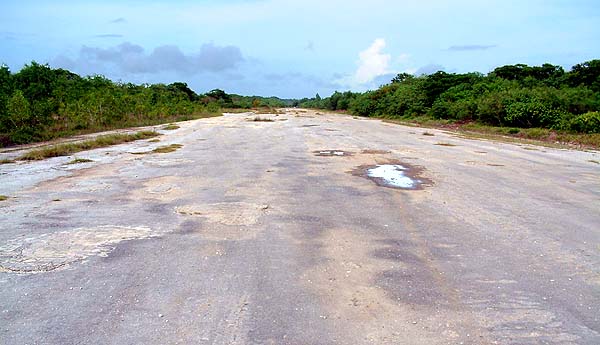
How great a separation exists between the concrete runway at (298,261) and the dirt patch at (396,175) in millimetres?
410

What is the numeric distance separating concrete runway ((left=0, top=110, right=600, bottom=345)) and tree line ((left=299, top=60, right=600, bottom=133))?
19854 mm

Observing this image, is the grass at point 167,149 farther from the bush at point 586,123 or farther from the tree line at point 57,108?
the bush at point 586,123

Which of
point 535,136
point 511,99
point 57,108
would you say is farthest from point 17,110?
point 511,99

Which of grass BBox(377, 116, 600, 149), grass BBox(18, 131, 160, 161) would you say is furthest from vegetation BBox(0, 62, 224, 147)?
grass BBox(377, 116, 600, 149)

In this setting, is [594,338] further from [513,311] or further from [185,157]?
[185,157]

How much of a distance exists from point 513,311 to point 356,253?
2.04 metres

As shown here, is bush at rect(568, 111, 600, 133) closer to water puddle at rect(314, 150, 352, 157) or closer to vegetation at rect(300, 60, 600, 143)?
vegetation at rect(300, 60, 600, 143)

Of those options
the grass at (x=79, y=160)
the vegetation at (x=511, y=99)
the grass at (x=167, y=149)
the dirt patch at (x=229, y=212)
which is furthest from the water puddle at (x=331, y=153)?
the vegetation at (x=511, y=99)

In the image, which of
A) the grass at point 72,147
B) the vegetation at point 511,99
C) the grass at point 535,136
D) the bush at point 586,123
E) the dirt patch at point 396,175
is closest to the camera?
the dirt patch at point 396,175

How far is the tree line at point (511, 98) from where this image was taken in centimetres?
2928

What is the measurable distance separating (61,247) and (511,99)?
31.7 m

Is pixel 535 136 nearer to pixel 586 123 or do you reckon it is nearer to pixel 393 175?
pixel 586 123

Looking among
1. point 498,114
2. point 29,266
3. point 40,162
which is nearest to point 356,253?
point 29,266

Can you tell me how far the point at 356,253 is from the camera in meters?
6.11
